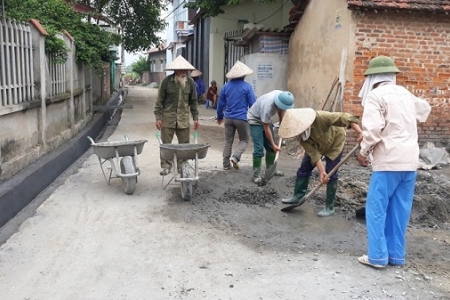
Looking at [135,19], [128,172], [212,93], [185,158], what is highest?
[135,19]

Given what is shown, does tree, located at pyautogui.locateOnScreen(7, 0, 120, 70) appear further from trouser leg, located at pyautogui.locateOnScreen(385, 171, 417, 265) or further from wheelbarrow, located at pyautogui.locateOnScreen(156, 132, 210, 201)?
trouser leg, located at pyautogui.locateOnScreen(385, 171, 417, 265)

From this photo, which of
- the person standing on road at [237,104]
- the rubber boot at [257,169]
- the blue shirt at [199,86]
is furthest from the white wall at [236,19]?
the rubber boot at [257,169]

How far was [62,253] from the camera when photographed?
441cm

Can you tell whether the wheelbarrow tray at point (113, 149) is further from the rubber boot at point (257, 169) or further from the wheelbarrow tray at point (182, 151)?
the rubber boot at point (257, 169)

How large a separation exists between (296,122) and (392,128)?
110 centimetres

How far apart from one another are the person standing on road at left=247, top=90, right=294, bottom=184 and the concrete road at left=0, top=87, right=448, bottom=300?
Result: 5.86 feet

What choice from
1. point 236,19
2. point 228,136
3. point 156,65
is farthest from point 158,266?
point 156,65

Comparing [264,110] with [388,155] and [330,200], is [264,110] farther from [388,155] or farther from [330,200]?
[388,155]

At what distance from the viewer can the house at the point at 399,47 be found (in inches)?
334

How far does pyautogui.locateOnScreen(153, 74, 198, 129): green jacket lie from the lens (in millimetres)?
7234

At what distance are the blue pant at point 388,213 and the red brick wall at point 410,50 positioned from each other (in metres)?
4.73

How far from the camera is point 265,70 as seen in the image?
1235 cm

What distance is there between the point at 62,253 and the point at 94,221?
918mm

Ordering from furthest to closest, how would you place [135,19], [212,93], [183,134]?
1. [135,19]
2. [212,93]
3. [183,134]
